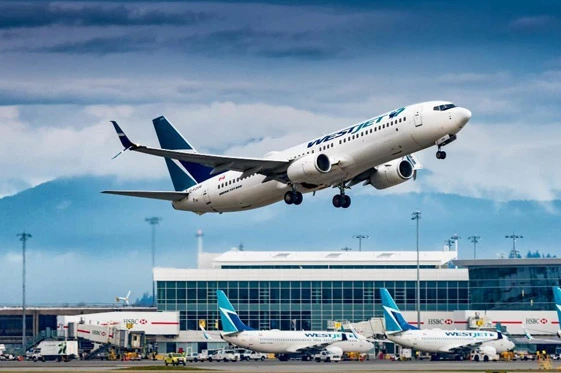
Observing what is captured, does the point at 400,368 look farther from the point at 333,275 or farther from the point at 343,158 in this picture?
the point at 333,275

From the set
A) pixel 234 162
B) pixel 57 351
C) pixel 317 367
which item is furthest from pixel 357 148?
pixel 57 351

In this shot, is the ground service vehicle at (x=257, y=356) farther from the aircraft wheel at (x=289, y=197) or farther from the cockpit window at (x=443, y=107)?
the cockpit window at (x=443, y=107)

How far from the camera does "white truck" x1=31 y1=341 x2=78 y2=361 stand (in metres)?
158

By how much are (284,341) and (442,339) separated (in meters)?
18.9

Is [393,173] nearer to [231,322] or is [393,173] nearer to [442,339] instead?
[442,339]

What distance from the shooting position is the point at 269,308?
19850 centimetres

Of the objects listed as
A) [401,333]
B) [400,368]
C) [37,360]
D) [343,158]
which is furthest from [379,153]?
[37,360]

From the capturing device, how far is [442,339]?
500ft

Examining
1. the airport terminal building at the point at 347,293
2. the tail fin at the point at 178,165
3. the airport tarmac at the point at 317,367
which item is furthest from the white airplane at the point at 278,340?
the tail fin at the point at 178,165

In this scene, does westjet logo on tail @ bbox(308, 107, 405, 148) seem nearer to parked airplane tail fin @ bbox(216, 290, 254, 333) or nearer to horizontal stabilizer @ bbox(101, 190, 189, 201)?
horizontal stabilizer @ bbox(101, 190, 189, 201)

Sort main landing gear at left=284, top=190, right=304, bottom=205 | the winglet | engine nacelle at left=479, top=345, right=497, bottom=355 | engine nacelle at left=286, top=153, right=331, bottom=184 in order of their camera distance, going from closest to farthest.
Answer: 1. the winglet
2. engine nacelle at left=286, top=153, right=331, bottom=184
3. main landing gear at left=284, top=190, right=304, bottom=205
4. engine nacelle at left=479, top=345, right=497, bottom=355

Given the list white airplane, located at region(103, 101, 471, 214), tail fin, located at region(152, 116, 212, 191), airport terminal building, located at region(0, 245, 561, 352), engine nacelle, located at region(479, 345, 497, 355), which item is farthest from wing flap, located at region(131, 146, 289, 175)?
airport terminal building, located at region(0, 245, 561, 352)

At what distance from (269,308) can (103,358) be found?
39714mm

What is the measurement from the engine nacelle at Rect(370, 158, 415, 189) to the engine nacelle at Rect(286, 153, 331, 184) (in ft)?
19.1
